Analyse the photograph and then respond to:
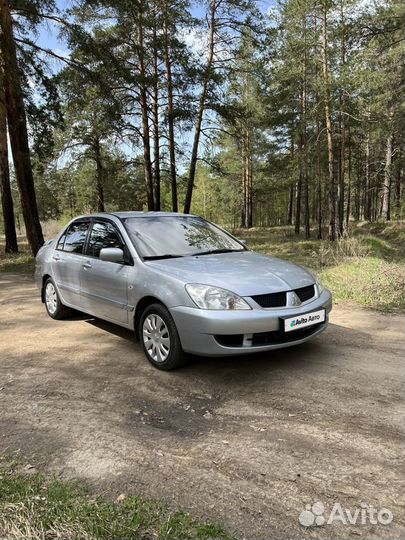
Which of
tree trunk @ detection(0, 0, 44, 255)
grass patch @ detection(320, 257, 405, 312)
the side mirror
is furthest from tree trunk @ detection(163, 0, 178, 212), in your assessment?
the side mirror

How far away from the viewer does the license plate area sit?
13.1ft

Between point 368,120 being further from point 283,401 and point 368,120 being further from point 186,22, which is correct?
point 283,401

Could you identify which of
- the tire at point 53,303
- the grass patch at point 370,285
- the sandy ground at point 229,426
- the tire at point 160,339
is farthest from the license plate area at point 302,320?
the tire at point 53,303

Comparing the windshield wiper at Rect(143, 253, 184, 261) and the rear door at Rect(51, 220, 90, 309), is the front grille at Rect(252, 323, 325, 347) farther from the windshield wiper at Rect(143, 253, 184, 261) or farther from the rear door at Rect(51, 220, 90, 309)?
the rear door at Rect(51, 220, 90, 309)

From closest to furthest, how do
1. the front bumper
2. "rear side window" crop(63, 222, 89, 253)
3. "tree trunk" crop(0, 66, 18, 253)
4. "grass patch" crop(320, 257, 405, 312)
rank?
the front bumper → "rear side window" crop(63, 222, 89, 253) → "grass patch" crop(320, 257, 405, 312) → "tree trunk" crop(0, 66, 18, 253)

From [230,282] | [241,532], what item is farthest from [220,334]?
[241,532]

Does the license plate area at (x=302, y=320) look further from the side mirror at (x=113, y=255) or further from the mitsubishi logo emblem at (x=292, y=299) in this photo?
the side mirror at (x=113, y=255)

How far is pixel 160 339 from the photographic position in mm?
4355

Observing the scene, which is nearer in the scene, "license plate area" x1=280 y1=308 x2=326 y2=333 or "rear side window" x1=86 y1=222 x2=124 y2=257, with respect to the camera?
"license plate area" x1=280 y1=308 x2=326 y2=333

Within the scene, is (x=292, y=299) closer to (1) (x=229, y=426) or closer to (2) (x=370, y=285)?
(1) (x=229, y=426)

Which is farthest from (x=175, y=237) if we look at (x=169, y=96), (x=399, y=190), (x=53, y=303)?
(x=399, y=190)

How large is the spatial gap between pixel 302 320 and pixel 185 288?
1202 millimetres

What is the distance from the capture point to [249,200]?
37469mm

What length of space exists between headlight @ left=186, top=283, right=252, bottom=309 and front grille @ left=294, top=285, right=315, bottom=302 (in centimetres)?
68
